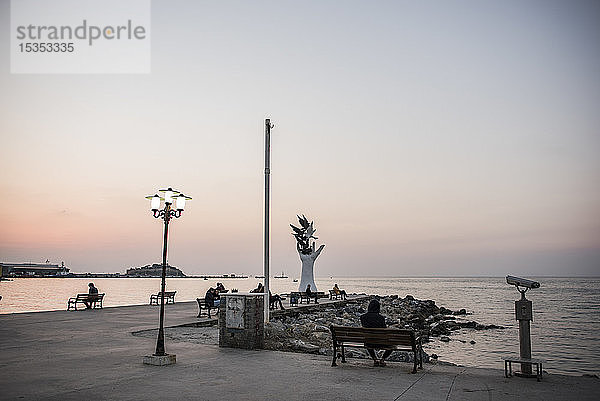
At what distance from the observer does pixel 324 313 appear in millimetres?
29781

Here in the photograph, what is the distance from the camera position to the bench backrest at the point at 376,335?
10.0m

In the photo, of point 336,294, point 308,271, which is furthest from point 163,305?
point 336,294

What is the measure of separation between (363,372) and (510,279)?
356 cm

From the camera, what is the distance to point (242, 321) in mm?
12875

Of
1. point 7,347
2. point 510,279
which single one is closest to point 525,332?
point 510,279

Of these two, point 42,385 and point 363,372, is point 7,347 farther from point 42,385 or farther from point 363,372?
point 363,372

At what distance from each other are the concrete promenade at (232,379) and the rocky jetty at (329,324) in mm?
2963

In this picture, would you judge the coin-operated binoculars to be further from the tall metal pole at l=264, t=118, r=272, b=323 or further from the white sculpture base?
the white sculpture base

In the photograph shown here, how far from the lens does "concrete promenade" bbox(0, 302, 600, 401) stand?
26.2 ft

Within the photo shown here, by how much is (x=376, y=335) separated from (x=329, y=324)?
15691 mm

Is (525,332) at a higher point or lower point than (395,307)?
higher

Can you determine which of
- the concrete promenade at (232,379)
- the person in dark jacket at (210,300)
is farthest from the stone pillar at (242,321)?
the person in dark jacket at (210,300)

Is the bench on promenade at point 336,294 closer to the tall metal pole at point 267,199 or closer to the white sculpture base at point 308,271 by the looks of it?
the white sculpture base at point 308,271

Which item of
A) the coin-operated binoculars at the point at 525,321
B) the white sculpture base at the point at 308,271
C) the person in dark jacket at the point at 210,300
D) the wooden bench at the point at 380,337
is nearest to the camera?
the coin-operated binoculars at the point at 525,321
